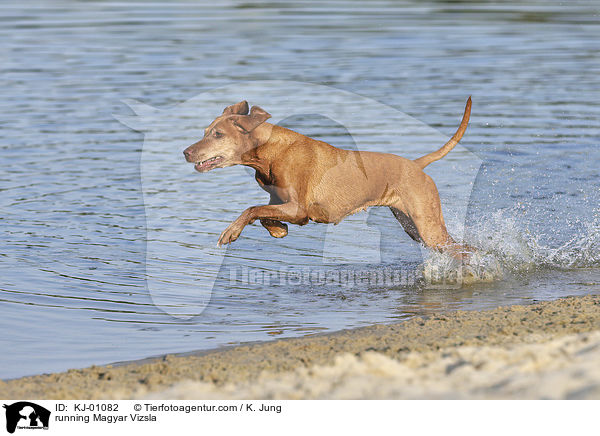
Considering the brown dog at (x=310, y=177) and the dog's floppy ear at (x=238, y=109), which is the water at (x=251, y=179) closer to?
→ the brown dog at (x=310, y=177)

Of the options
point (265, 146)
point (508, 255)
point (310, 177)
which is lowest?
point (508, 255)

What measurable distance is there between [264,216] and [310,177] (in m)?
0.54

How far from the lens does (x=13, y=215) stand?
9750 mm

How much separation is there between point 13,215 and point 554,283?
5547 millimetres

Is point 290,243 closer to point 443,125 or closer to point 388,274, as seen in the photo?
point 388,274

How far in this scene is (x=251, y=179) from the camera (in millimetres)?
11461

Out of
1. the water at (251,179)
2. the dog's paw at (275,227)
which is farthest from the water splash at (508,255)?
the dog's paw at (275,227)

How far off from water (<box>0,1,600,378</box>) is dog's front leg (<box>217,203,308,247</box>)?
631mm

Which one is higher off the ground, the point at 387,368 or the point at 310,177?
the point at 310,177

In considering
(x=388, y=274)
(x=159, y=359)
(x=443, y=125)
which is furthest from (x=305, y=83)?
(x=159, y=359)
